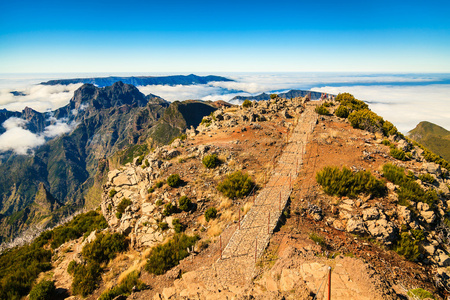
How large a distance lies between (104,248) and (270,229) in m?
15.3

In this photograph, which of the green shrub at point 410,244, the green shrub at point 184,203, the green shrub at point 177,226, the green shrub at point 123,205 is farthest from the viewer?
the green shrub at point 123,205

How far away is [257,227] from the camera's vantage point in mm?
15656

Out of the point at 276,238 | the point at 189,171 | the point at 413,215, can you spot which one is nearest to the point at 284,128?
the point at 189,171

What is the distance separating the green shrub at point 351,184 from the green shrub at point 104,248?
19.9 m

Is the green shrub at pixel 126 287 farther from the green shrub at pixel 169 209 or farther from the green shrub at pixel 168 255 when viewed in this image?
the green shrub at pixel 169 209

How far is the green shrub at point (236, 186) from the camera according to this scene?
783 inches

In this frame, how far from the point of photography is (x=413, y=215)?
16.6 metres

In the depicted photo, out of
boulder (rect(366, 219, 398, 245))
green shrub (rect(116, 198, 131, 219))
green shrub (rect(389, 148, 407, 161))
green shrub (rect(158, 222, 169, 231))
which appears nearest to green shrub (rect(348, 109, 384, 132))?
green shrub (rect(389, 148, 407, 161))

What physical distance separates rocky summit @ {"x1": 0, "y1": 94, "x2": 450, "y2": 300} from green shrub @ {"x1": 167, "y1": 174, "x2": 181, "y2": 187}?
127mm

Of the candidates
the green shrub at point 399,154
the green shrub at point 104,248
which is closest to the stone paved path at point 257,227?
the green shrub at point 399,154

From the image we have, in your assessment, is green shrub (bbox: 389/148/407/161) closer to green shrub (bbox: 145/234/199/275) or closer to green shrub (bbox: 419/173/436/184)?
green shrub (bbox: 419/173/436/184)

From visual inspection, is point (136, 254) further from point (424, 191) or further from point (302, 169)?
point (424, 191)

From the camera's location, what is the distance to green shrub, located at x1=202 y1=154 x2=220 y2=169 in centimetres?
2520

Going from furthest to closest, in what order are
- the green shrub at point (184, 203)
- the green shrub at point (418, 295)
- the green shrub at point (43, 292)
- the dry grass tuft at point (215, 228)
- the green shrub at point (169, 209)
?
1. the green shrub at point (169, 209)
2. the green shrub at point (184, 203)
3. the dry grass tuft at point (215, 228)
4. the green shrub at point (43, 292)
5. the green shrub at point (418, 295)
